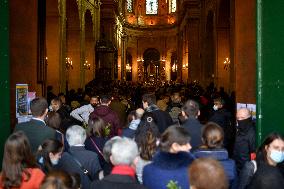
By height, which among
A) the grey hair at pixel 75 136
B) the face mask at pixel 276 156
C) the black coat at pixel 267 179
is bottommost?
the black coat at pixel 267 179

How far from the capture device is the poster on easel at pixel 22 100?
10.4m

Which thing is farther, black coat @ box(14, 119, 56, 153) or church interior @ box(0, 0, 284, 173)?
church interior @ box(0, 0, 284, 173)

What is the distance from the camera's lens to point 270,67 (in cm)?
748

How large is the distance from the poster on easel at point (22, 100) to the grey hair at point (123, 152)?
621cm

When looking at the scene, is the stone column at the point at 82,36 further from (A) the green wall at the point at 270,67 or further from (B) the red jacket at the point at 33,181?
(B) the red jacket at the point at 33,181

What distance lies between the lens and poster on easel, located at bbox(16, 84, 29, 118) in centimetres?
1038

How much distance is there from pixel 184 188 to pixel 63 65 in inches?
758

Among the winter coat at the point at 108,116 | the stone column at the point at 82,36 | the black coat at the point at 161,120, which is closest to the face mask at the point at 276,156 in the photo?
the black coat at the point at 161,120

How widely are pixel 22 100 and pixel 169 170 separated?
6800 millimetres

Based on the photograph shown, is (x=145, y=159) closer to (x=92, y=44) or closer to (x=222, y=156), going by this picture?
(x=222, y=156)

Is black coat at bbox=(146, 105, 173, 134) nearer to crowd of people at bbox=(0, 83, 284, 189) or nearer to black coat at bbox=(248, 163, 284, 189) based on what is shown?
crowd of people at bbox=(0, 83, 284, 189)

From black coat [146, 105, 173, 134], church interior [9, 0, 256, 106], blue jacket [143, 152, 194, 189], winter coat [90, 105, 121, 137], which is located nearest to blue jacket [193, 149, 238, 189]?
blue jacket [143, 152, 194, 189]

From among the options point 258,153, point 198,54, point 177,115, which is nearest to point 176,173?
point 258,153

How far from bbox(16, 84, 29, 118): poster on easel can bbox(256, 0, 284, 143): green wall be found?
5.46 metres
